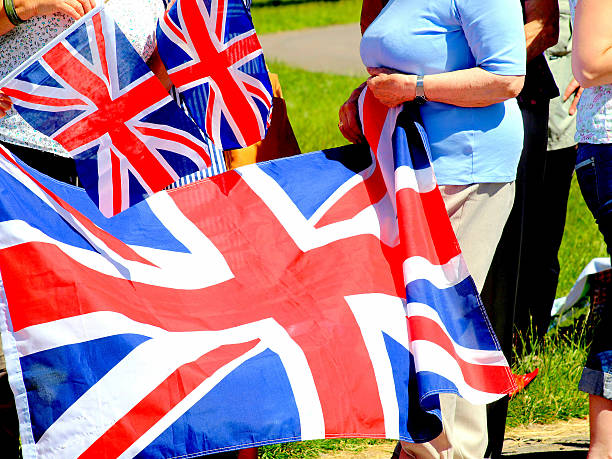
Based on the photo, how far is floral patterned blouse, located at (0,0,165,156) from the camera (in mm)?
3062

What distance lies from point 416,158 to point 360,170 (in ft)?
0.87

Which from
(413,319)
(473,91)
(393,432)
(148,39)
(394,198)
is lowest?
(393,432)

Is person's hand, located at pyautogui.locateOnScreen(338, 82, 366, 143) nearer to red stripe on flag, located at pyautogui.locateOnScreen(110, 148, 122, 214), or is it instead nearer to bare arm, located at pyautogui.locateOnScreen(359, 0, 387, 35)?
bare arm, located at pyautogui.locateOnScreen(359, 0, 387, 35)

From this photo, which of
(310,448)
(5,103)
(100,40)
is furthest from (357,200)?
(310,448)

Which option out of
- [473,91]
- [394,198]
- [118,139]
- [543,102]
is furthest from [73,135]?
[543,102]

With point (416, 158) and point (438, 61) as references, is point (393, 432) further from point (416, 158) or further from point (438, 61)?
point (438, 61)

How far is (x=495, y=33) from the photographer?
9.23ft

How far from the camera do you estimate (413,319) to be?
2.82m

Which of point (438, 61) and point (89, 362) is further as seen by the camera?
point (438, 61)

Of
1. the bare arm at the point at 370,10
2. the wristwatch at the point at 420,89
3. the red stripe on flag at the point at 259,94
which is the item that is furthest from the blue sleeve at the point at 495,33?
the red stripe on flag at the point at 259,94

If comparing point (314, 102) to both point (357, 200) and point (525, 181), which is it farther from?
point (357, 200)

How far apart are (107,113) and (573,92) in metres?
2.32

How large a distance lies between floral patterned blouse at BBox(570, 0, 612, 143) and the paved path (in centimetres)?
961

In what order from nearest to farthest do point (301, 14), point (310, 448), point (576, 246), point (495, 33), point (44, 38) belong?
point (495, 33) → point (44, 38) → point (310, 448) → point (576, 246) → point (301, 14)
